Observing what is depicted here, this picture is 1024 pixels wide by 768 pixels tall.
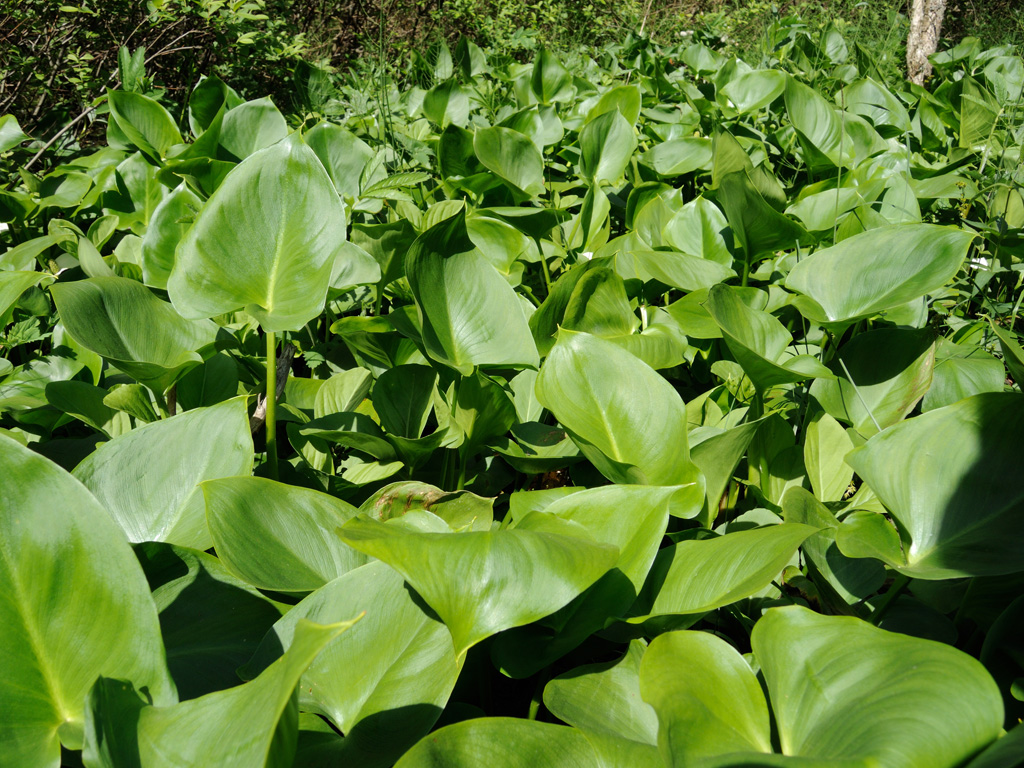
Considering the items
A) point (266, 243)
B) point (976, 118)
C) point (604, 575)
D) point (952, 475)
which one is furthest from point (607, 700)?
point (976, 118)

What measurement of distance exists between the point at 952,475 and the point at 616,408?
1.27 feet

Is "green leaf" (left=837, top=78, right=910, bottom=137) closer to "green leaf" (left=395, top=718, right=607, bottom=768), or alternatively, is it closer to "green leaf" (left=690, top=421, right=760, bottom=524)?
"green leaf" (left=690, top=421, right=760, bottom=524)

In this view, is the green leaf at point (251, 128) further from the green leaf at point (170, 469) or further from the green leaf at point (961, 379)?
the green leaf at point (961, 379)

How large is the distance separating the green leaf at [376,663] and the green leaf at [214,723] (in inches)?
5.5

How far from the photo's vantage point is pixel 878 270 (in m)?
1.20

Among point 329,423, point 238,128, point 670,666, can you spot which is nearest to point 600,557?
point 670,666

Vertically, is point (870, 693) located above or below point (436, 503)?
above

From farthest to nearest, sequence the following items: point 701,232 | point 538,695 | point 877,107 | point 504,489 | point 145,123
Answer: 1. point 877,107
2. point 145,123
3. point 701,232
4. point 504,489
5. point 538,695

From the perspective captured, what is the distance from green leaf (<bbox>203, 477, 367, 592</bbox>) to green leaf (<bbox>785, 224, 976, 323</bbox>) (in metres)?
0.77

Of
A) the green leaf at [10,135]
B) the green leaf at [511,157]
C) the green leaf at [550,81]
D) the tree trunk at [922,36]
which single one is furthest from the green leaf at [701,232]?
the tree trunk at [922,36]

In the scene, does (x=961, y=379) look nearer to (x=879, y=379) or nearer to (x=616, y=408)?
(x=879, y=379)

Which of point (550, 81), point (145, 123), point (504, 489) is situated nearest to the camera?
point (504, 489)

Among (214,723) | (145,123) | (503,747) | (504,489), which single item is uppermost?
(145,123)

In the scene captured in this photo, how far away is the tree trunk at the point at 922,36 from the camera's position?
183 inches
